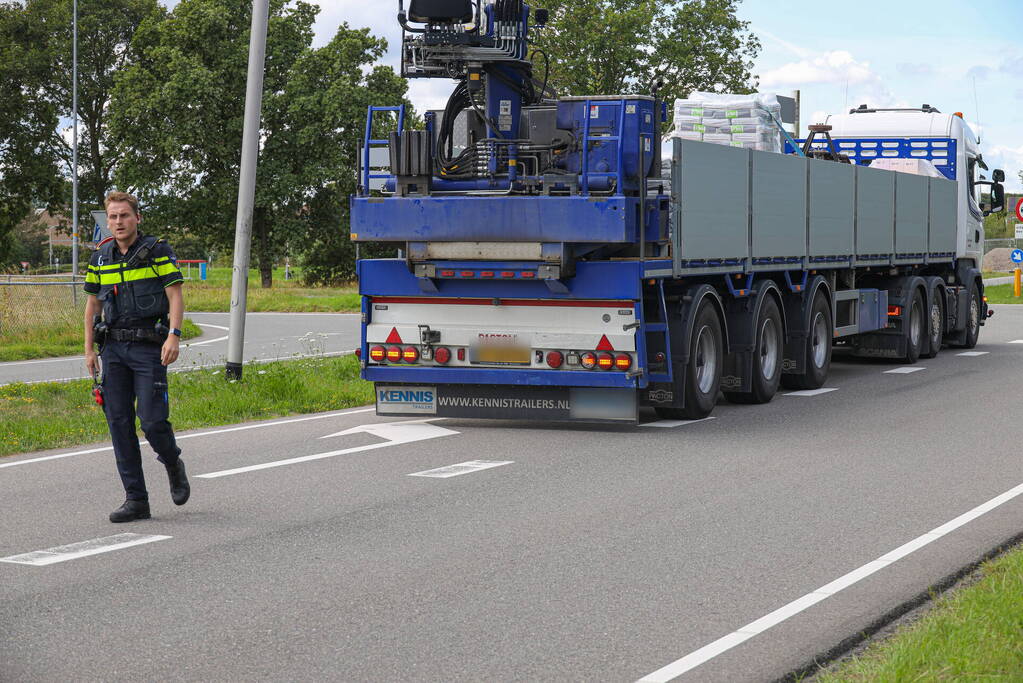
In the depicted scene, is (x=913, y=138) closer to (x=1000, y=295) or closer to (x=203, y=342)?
(x=203, y=342)

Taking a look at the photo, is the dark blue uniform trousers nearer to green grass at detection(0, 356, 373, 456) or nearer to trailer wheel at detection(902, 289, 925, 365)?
green grass at detection(0, 356, 373, 456)

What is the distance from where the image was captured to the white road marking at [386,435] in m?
A: 10.1

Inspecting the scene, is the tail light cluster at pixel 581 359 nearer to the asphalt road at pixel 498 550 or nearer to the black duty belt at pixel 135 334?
the asphalt road at pixel 498 550

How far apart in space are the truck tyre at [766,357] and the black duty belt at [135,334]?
23.4 feet

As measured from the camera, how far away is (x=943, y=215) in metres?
20.9

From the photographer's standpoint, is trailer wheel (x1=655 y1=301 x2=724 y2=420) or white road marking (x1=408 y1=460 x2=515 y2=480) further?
trailer wheel (x1=655 y1=301 x2=724 y2=420)

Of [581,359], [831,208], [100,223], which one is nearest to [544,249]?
[581,359]

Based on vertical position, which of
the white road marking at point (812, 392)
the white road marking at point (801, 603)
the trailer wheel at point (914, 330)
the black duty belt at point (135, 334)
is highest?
the black duty belt at point (135, 334)

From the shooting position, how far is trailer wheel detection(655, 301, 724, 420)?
12.4m

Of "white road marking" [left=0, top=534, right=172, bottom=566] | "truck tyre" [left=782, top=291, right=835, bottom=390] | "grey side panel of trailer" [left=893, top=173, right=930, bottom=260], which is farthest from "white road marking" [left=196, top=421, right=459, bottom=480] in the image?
"grey side panel of trailer" [left=893, top=173, right=930, bottom=260]

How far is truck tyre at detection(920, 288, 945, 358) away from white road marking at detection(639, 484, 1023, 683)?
40.0 ft

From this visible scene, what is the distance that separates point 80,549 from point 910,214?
572 inches

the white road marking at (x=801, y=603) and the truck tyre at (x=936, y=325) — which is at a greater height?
the truck tyre at (x=936, y=325)

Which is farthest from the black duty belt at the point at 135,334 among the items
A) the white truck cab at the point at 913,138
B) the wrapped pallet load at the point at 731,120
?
the white truck cab at the point at 913,138
